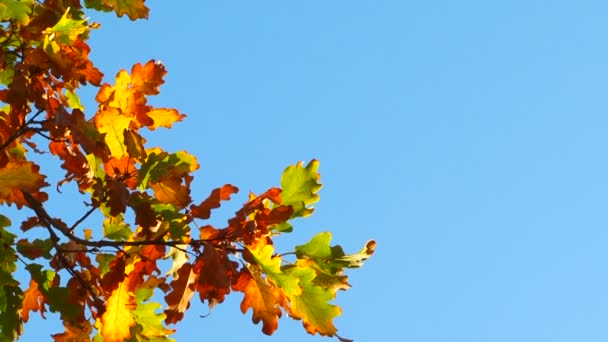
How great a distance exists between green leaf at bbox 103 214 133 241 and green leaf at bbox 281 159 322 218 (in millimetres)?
776

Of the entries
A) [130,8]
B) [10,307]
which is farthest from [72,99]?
[10,307]

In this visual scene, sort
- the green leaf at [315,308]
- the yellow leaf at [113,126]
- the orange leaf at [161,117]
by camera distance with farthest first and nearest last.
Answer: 1. the orange leaf at [161,117]
2. the yellow leaf at [113,126]
3. the green leaf at [315,308]

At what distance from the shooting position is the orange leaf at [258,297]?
3.19 meters

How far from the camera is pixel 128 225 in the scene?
3.81 metres

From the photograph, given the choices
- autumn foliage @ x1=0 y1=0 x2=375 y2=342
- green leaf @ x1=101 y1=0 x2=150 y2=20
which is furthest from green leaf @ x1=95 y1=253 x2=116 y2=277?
green leaf @ x1=101 y1=0 x2=150 y2=20

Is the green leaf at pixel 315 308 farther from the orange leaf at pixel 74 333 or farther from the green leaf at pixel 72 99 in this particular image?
the green leaf at pixel 72 99

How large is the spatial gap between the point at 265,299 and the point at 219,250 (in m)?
0.24

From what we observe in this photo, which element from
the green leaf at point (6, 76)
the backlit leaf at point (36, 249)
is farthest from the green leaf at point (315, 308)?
the green leaf at point (6, 76)

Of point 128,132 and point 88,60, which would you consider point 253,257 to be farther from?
point 88,60

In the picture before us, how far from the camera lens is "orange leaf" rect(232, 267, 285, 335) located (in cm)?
319

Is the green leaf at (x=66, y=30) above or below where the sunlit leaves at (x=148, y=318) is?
above

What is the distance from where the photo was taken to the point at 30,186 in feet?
9.62

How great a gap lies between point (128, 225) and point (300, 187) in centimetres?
88

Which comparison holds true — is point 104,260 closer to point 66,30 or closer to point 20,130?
point 20,130
